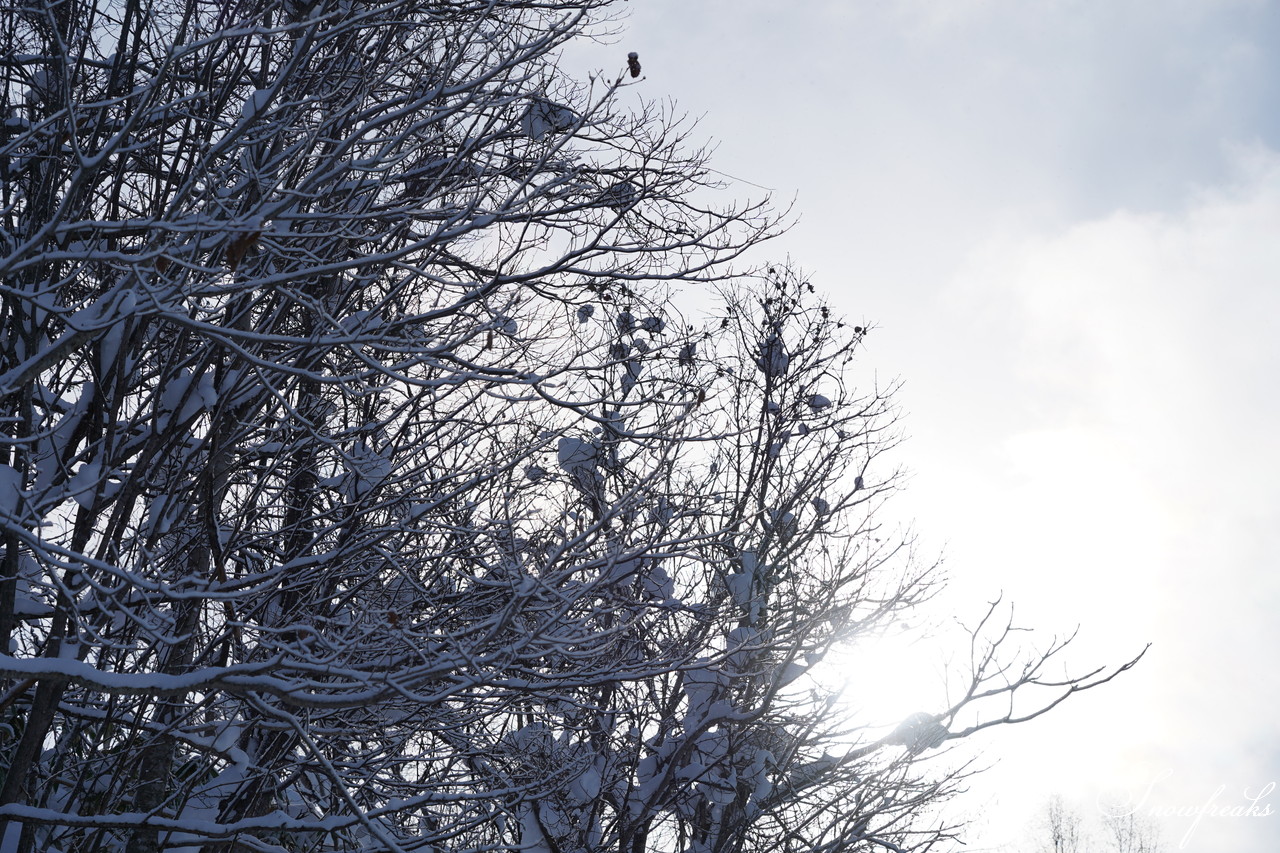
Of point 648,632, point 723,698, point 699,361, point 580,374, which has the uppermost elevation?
point 699,361

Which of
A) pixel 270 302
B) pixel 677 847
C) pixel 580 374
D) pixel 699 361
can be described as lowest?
pixel 677 847

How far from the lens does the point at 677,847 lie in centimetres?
746

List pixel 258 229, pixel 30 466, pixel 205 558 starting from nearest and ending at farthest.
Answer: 1. pixel 258 229
2. pixel 30 466
3. pixel 205 558

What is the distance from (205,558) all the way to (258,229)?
8.13 ft

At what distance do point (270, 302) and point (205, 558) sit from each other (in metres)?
1.47

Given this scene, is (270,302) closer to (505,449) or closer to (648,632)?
(505,449)

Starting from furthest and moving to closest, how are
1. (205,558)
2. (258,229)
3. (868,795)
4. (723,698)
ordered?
(868,795)
(723,698)
(205,558)
(258,229)

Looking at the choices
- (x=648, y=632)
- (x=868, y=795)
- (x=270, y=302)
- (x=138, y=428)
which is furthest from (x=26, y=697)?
(x=868, y=795)

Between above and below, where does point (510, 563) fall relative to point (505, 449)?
below

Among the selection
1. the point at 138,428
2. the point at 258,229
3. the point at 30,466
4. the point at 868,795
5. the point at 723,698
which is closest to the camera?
the point at 258,229


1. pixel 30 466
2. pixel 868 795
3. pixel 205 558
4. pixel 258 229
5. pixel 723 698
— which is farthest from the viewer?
pixel 868 795

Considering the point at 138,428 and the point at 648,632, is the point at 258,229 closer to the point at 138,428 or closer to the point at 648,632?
the point at 138,428

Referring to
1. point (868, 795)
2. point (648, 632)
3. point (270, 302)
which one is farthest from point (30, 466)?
point (868, 795)

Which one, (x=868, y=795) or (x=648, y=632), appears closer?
(x=648, y=632)
